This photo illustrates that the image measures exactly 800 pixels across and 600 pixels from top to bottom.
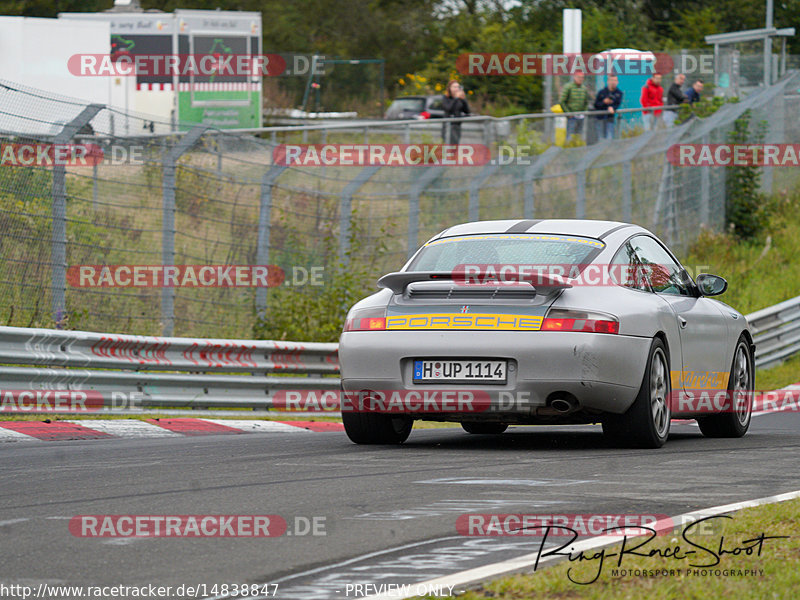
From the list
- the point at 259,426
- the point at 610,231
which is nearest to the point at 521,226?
the point at 610,231

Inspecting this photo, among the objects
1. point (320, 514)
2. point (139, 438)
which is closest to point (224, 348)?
point (139, 438)

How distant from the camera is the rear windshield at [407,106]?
4872 cm

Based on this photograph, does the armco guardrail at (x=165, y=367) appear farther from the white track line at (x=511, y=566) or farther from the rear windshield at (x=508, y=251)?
the white track line at (x=511, y=566)

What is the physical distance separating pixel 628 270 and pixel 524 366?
4.15ft

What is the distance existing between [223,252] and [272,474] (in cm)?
816

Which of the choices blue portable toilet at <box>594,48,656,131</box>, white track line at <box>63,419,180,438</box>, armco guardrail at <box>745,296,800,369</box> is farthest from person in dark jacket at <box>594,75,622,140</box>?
white track line at <box>63,419,180,438</box>

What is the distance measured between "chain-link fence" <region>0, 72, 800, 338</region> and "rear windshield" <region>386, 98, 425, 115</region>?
2758cm

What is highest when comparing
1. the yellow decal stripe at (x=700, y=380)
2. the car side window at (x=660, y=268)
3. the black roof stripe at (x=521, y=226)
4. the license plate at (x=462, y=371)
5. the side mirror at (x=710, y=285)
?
the black roof stripe at (x=521, y=226)

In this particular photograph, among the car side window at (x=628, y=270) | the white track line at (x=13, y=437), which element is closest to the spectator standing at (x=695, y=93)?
the car side window at (x=628, y=270)

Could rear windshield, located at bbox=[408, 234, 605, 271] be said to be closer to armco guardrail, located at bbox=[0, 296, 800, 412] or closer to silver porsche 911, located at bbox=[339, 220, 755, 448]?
silver porsche 911, located at bbox=[339, 220, 755, 448]

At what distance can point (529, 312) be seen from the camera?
8.62m

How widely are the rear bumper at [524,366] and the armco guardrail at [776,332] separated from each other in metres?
10.8

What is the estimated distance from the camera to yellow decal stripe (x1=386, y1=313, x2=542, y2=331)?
28.2ft

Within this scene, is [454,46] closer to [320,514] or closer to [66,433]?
[66,433]
